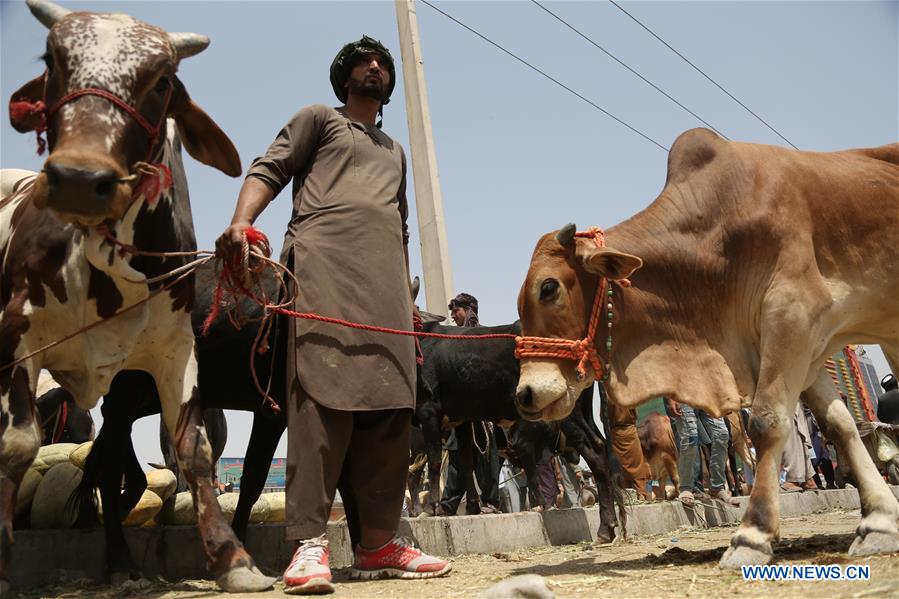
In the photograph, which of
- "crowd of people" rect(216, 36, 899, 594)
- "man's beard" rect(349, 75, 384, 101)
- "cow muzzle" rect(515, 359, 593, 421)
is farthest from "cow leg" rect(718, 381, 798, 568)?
"man's beard" rect(349, 75, 384, 101)

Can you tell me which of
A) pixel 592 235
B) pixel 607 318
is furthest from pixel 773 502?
pixel 592 235

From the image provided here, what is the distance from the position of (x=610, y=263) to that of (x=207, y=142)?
87.8 inches

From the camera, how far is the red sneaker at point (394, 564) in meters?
4.37

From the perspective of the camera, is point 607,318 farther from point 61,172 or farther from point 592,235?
point 61,172

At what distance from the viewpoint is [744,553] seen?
13.0ft

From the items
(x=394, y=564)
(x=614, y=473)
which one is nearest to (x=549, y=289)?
(x=394, y=564)

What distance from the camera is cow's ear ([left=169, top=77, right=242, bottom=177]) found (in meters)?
4.61

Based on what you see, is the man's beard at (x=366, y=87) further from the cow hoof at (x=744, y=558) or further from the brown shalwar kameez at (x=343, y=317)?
the cow hoof at (x=744, y=558)

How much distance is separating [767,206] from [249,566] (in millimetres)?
3112

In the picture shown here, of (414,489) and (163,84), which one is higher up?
(163,84)

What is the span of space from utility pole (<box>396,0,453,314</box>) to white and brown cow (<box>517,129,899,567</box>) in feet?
22.1

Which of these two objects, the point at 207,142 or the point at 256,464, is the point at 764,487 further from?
the point at 207,142

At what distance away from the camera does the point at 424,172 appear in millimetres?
12305

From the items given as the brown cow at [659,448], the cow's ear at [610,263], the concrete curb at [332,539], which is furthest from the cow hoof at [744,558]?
the brown cow at [659,448]
